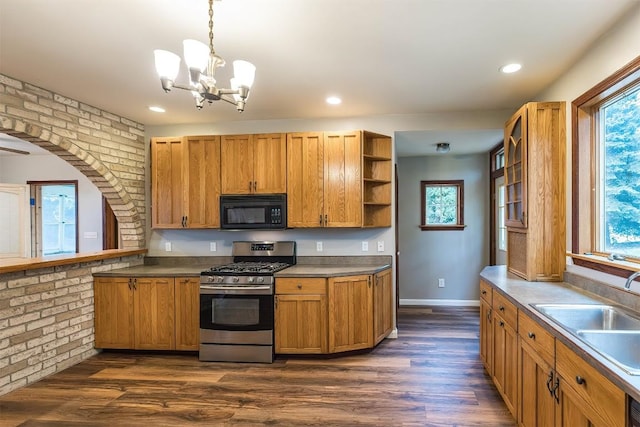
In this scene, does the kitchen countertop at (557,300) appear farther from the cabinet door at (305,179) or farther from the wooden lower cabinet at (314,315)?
the cabinet door at (305,179)

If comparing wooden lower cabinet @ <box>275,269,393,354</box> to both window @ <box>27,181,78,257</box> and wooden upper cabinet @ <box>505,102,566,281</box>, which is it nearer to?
wooden upper cabinet @ <box>505,102,566,281</box>

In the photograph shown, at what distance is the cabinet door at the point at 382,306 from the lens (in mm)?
3574

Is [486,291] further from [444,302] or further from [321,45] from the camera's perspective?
[444,302]

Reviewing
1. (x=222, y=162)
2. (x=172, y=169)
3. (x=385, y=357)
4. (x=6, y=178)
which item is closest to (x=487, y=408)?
(x=385, y=357)

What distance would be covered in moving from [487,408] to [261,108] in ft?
10.8

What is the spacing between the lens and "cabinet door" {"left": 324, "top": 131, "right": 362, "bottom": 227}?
3.64 metres

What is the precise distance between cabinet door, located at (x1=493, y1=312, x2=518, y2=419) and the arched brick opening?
3.86 m

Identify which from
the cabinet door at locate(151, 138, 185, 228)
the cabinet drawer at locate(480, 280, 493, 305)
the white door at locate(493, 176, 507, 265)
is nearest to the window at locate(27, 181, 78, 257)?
the cabinet door at locate(151, 138, 185, 228)

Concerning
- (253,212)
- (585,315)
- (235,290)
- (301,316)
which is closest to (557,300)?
(585,315)

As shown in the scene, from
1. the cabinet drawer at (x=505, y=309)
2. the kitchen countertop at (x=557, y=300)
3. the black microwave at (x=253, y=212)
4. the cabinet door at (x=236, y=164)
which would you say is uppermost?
the cabinet door at (x=236, y=164)

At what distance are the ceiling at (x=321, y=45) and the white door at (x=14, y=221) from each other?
3191 mm

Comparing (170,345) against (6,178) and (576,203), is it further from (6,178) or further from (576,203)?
(6,178)

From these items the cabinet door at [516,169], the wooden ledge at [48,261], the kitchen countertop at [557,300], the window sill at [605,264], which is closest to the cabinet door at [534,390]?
the kitchen countertop at [557,300]

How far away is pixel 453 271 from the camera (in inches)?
210
